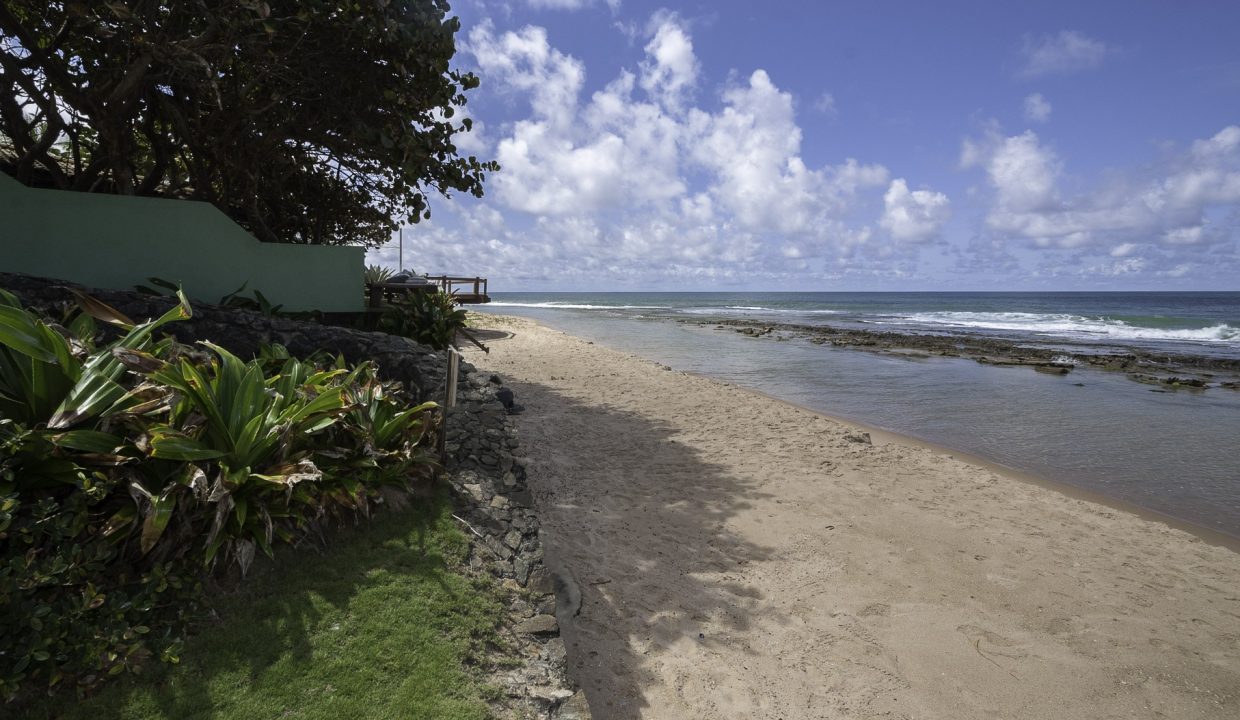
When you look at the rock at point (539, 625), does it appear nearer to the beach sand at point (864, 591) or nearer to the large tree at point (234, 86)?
the beach sand at point (864, 591)

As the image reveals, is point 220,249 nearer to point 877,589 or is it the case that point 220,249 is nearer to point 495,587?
point 495,587

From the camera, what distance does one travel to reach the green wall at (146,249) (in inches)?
272

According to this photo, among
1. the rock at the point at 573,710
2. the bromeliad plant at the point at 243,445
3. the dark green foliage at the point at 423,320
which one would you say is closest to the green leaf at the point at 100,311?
the bromeliad plant at the point at 243,445

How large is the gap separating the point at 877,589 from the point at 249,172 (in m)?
10.3

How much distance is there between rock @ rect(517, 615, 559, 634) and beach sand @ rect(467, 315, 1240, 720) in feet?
0.88

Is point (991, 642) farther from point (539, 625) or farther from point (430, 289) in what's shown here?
point (430, 289)

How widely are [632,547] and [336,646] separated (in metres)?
2.58

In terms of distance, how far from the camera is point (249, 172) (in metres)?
9.31

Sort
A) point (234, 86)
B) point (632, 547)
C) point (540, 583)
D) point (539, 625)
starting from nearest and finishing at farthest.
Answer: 1. point (539, 625)
2. point (540, 583)
3. point (632, 547)
4. point (234, 86)

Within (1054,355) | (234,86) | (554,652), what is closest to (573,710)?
(554,652)

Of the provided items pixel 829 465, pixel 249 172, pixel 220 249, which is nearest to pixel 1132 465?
pixel 829 465

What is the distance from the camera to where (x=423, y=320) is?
12.8 meters

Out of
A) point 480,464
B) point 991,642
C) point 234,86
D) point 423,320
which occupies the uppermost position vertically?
point 234,86

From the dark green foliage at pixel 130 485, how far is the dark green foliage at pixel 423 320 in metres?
8.46
